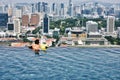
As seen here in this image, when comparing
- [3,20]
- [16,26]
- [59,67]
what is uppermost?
[3,20]

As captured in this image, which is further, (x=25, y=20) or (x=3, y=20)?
(x=25, y=20)

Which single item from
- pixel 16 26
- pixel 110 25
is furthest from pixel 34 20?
pixel 110 25

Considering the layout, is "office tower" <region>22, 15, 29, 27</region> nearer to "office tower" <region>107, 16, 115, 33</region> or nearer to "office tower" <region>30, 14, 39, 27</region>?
"office tower" <region>30, 14, 39, 27</region>

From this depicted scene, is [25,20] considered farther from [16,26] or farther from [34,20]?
[16,26]

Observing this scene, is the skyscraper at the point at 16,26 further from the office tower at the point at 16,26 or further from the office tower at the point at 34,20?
the office tower at the point at 34,20

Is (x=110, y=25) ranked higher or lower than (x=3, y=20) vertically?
lower

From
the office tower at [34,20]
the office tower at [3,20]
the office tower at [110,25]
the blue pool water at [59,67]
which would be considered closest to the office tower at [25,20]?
the office tower at [34,20]

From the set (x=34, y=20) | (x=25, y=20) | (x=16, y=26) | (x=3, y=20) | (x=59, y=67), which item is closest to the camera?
(x=59, y=67)

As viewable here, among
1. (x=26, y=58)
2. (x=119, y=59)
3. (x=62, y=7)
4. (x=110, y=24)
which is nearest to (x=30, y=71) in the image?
(x=26, y=58)

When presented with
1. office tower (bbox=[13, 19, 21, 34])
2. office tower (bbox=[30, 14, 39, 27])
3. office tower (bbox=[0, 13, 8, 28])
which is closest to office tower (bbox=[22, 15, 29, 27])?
office tower (bbox=[30, 14, 39, 27])
